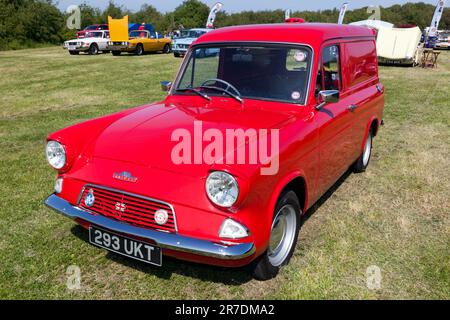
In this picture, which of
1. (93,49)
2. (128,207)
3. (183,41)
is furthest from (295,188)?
(93,49)

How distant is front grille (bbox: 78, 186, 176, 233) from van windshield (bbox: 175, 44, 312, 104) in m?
1.46

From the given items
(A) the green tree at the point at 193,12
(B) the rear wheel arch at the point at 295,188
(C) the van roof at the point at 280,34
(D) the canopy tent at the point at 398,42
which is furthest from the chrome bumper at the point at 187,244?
(A) the green tree at the point at 193,12

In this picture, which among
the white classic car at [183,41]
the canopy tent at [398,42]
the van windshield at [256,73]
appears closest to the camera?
the van windshield at [256,73]

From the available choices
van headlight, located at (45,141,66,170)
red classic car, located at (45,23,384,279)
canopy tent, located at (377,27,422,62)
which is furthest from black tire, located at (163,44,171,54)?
van headlight, located at (45,141,66,170)

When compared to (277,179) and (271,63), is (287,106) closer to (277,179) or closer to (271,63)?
(271,63)

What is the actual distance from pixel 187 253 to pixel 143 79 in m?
12.7

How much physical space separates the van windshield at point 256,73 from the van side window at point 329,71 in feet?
0.62

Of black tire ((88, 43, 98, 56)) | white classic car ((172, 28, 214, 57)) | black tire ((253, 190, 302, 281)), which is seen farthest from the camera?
black tire ((88, 43, 98, 56))

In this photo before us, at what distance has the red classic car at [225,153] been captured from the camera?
248 cm

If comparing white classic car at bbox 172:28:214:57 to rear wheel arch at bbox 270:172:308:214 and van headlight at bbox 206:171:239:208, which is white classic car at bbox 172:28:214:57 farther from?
van headlight at bbox 206:171:239:208

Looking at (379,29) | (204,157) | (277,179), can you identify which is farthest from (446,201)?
(379,29)

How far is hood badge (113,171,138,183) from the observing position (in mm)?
2666

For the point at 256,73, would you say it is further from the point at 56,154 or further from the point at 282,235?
the point at 56,154

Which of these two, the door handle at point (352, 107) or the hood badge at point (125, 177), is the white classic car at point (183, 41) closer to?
the door handle at point (352, 107)
